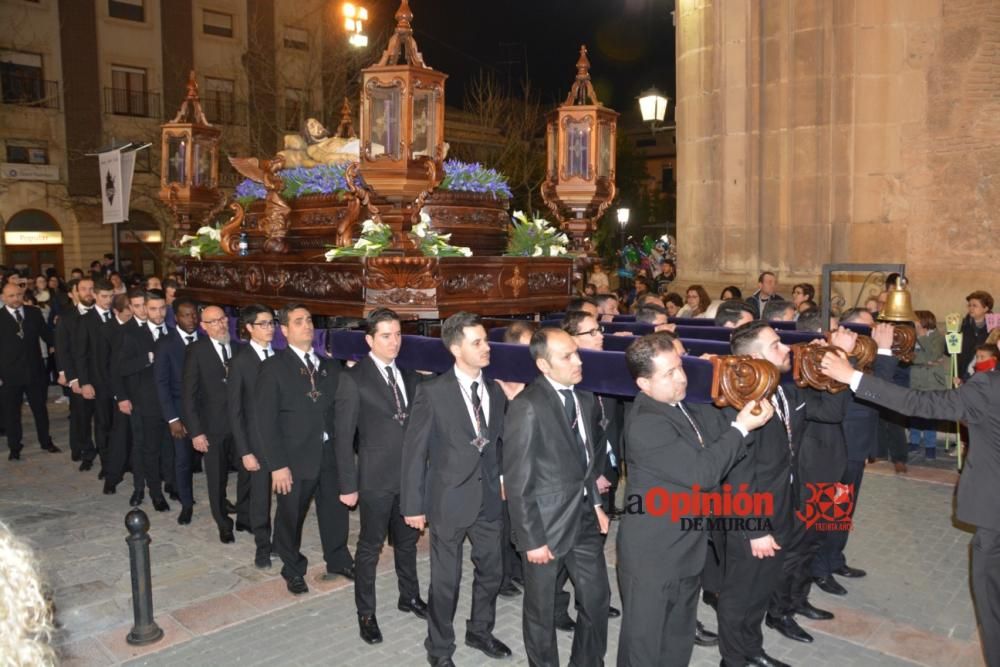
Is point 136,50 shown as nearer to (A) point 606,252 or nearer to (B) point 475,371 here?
(A) point 606,252

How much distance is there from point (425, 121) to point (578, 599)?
13.3ft

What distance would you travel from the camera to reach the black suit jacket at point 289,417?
17.9 feet

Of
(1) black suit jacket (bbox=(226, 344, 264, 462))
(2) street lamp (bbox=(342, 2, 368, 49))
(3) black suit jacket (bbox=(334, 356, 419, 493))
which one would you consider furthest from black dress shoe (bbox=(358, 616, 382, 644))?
(2) street lamp (bbox=(342, 2, 368, 49))

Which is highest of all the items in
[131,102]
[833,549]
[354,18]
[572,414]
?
[131,102]

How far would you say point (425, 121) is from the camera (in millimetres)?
6680

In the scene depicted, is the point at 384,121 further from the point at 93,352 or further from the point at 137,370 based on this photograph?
the point at 93,352

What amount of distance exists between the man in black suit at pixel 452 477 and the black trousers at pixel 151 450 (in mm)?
3799

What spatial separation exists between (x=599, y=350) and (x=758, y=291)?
643 centimetres

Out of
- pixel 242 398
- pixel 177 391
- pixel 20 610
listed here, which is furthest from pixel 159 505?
pixel 20 610

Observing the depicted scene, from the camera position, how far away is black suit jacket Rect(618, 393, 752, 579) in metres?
3.57

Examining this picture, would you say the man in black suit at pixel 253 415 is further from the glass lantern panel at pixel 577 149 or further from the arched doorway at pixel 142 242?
the arched doorway at pixel 142 242

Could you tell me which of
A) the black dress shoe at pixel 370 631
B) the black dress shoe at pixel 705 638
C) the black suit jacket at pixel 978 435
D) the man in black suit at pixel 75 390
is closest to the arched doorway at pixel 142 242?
the man in black suit at pixel 75 390

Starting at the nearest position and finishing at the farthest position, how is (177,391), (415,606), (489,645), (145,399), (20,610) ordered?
(20,610)
(489,645)
(415,606)
(177,391)
(145,399)

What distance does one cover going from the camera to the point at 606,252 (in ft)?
88.8
